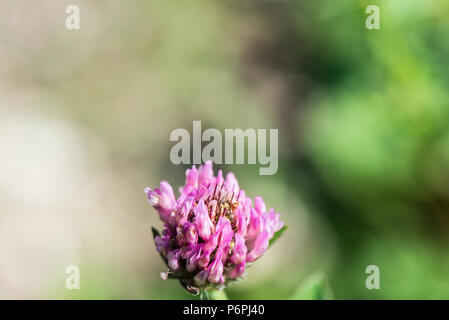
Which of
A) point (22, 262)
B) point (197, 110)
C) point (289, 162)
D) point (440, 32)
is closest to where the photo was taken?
point (440, 32)

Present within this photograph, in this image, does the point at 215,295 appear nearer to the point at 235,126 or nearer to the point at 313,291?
the point at 313,291

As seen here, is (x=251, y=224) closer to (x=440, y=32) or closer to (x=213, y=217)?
(x=213, y=217)

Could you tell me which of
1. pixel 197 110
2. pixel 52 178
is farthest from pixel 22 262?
pixel 197 110

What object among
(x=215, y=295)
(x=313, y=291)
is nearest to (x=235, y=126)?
(x=313, y=291)

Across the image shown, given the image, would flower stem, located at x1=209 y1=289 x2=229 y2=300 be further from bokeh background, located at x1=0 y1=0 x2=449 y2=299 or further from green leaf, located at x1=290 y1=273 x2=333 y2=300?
bokeh background, located at x1=0 y1=0 x2=449 y2=299

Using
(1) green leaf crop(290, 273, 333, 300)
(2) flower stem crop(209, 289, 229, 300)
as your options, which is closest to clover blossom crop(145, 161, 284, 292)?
(2) flower stem crop(209, 289, 229, 300)

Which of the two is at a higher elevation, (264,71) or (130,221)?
(264,71)
